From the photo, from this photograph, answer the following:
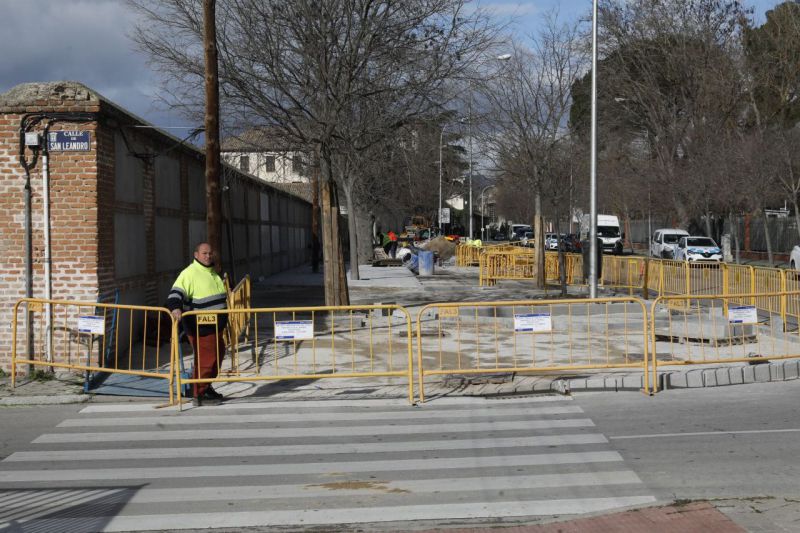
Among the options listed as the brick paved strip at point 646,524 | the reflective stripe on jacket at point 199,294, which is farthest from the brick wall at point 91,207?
the brick paved strip at point 646,524

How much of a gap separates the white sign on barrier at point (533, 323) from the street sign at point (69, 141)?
6.45 m

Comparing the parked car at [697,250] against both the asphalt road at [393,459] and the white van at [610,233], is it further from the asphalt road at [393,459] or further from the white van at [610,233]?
the asphalt road at [393,459]

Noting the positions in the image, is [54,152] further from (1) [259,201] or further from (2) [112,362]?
(1) [259,201]

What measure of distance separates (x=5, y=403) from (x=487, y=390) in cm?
585

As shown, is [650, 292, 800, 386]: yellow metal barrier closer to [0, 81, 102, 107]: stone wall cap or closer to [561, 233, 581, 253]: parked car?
[0, 81, 102, 107]: stone wall cap

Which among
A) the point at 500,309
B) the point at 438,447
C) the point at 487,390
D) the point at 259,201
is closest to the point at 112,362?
the point at 487,390

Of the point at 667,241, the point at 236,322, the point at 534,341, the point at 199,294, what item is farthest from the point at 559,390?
the point at 667,241

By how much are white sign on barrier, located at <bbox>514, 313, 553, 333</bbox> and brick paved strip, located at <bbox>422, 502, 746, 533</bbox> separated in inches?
188

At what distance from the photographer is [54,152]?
12.2 meters

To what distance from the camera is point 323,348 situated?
14.1 m

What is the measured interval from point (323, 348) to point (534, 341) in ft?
11.2

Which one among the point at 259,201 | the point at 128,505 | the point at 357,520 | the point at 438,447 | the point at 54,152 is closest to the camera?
the point at 357,520

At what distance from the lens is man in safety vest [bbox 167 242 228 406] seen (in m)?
10.1

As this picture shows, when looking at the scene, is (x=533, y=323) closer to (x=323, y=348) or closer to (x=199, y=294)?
(x=199, y=294)
